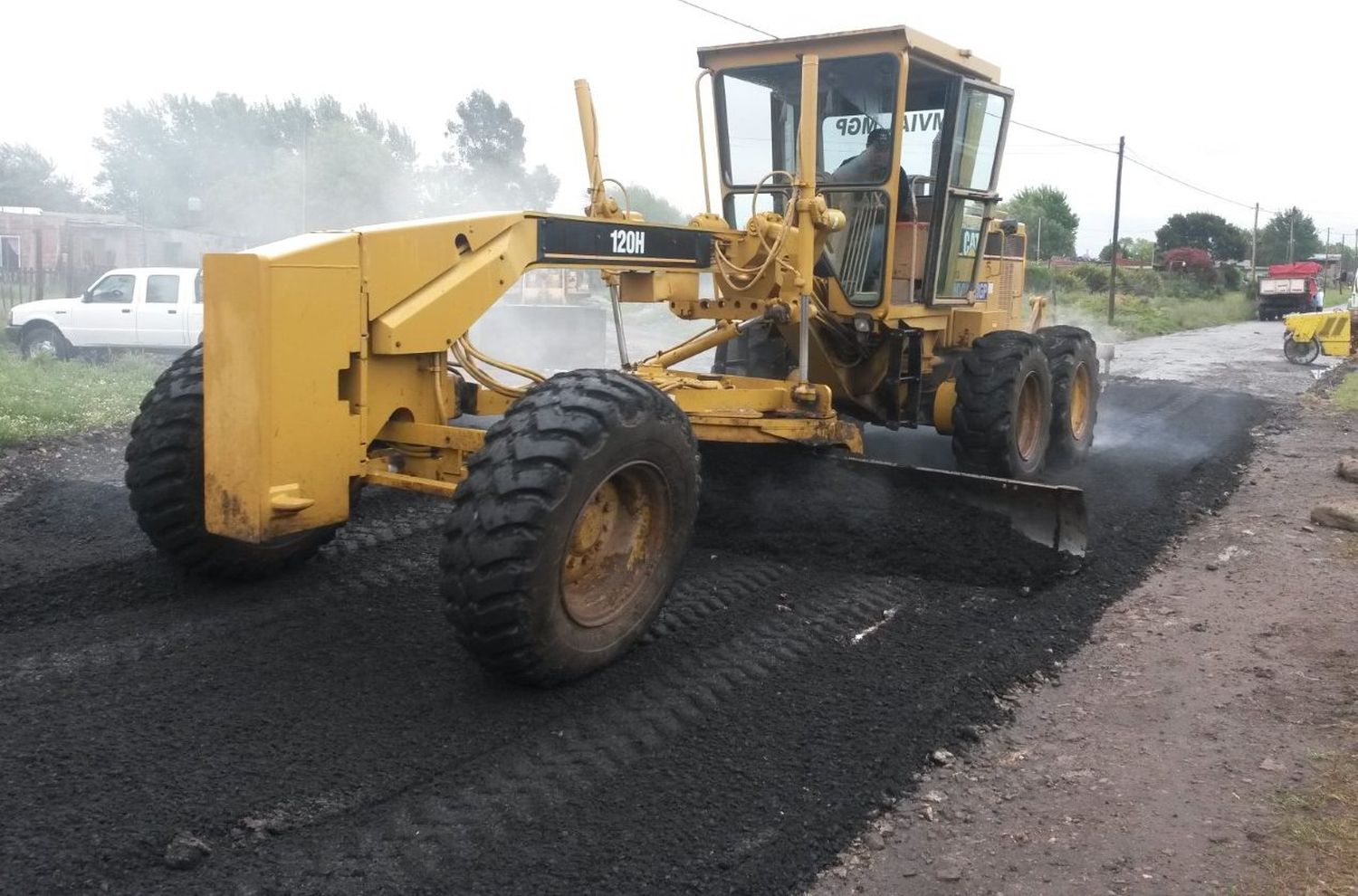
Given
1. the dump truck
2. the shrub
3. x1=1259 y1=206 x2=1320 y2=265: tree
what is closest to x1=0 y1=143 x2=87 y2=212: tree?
the shrub

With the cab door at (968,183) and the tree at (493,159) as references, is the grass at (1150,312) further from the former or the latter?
the cab door at (968,183)

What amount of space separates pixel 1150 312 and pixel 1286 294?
7.54m

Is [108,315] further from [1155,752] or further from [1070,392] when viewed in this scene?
[1155,752]

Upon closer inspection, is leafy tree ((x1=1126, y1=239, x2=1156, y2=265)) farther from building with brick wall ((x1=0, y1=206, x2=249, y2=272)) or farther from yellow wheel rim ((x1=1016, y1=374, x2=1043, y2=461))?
yellow wheel rim ((x1=1016, y1=374, x2=1043, y2=461))

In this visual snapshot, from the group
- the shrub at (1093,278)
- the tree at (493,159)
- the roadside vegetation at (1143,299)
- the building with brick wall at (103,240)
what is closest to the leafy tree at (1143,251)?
the roadside vegetation at (1143,299)

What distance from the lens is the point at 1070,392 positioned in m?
8.60

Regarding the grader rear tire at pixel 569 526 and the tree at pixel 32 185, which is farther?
the tree at pixel 32 185

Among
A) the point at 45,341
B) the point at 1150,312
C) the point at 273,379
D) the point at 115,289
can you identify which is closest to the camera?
the point at 273,379

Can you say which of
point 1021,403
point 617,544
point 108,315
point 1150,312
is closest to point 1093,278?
point 1150,312

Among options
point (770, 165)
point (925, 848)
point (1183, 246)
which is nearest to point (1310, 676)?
point (925, 848)

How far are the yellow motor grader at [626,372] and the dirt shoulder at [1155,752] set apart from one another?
2.99 feet

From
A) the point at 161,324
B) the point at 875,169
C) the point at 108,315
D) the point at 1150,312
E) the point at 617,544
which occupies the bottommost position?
the point at 617,544

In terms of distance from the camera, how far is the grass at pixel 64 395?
9.75 metres

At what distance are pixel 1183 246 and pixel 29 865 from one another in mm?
66314
